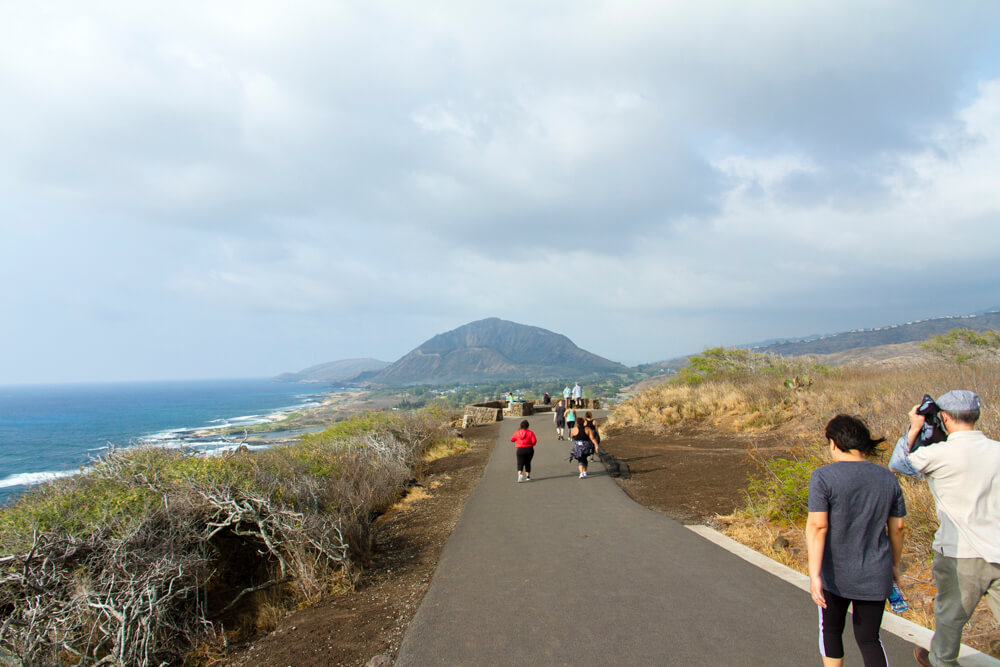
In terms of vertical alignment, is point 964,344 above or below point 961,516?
above

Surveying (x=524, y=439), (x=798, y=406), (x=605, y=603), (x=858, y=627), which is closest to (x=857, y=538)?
(x=858, y=627)

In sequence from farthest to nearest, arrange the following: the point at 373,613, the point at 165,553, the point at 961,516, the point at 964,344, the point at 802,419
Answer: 1. the point at 964,344
2. the point at 802,419
3. the point at 165,553
4. the point at 373,613
5. the point at 961,516

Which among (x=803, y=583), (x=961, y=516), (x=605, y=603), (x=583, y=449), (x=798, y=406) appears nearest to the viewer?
(x=961, y=516)

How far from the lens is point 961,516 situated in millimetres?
2939

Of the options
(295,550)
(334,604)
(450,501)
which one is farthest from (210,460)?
(450,501)

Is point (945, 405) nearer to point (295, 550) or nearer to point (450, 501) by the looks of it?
point (295, 550)

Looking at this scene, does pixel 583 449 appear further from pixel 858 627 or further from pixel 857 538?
pixel 857 538

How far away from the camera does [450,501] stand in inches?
408

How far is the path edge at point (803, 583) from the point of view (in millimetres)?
3453

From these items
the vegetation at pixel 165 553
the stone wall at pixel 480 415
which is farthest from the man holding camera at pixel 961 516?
the stone wall at pixel 480 415

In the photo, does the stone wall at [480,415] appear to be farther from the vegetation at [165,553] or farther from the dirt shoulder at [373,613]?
the vegetation at [165,553]

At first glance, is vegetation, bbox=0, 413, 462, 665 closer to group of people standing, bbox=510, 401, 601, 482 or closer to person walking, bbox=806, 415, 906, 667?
group of people standing, bbox=510, 401, 601, 482

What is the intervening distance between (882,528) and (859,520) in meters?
0.13

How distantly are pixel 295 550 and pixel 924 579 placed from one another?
6463mm
